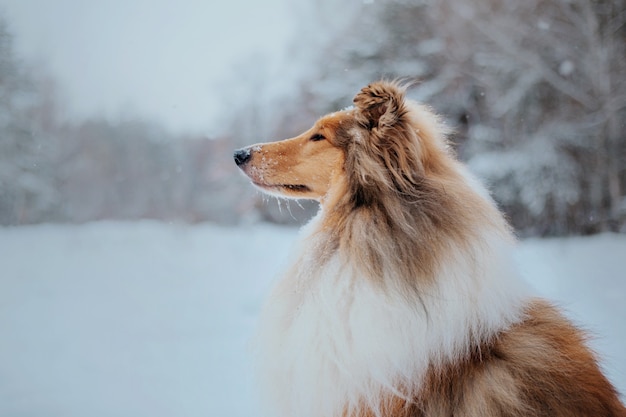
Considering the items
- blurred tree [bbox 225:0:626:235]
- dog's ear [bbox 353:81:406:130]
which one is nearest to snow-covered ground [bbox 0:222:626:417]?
dog's ear [bbox 353:81:406:130]

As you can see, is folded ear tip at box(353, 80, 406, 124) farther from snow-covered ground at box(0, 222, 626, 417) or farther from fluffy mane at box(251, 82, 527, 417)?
snow-covered ground at box(0, 222, 626, 417)

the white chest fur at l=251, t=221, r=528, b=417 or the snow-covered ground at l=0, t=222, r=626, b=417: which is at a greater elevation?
the white chest fur at l=251, t=221, r=528, b=417

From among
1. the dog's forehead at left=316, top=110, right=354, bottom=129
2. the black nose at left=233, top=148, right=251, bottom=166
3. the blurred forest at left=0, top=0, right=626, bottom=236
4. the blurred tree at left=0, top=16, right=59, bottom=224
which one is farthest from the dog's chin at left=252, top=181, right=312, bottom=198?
the blurred forest at left=0, top=0, right=626, bottom=236

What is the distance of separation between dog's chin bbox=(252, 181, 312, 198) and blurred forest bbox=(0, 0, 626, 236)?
24.3 feet

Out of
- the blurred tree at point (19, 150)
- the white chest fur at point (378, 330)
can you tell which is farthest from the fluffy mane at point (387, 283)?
the blurred tree at point (19, 150)

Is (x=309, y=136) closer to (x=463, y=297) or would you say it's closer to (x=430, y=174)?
(x=430, y=174)

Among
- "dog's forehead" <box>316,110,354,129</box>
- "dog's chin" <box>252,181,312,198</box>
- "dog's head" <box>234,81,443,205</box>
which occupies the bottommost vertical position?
"dog's chin" <box>252,181,312,198</box>

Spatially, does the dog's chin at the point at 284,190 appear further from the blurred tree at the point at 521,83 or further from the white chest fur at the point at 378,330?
the blurred tree at the point at 521,83

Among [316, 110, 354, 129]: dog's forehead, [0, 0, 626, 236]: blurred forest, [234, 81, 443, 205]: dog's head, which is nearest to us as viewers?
[234, 81, 443, 205]: dog's head

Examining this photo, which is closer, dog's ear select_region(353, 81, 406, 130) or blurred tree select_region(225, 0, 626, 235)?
dog's ear select_region(353, 81, 406, 130)

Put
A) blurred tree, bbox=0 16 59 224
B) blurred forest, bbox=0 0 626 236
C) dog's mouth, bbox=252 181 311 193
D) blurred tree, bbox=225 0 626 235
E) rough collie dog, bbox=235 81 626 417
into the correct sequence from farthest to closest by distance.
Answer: blurred tree, bbox=225 0 626 235 → blurred forest, bbox=0 0 626 236 → blurred tree, bbox=0 16 59 224 → dog's mouth, bbox=252 181 311 193 → rough collie dog, bbox=235 81 626 417

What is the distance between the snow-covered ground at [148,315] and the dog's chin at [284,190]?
329 millimetres

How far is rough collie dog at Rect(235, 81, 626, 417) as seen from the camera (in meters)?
1.36

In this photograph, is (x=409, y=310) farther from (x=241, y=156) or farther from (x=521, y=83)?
(x=521, y=83)
